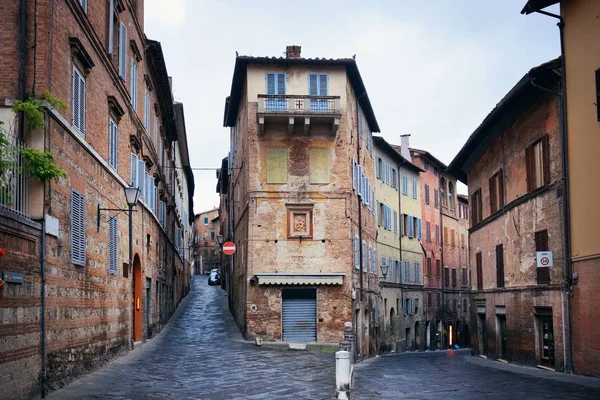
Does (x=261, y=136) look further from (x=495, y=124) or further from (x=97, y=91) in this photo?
(x=97, y=91)

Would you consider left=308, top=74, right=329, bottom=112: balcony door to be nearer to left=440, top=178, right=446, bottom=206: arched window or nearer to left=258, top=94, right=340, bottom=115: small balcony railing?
left=258, top=94, right=340, bottom=115: small balcony railing

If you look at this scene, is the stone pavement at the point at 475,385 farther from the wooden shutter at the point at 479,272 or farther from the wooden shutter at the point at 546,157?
the wooden shutter at the point at 479,272

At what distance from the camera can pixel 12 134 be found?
463 inches

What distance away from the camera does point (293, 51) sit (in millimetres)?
31156

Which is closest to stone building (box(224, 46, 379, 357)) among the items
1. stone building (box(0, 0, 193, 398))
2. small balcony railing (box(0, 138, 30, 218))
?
stone building (box(0, 0, 193, 398))

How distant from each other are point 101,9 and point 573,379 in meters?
14.9

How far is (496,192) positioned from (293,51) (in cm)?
1076

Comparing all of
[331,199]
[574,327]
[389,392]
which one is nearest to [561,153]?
[574,327]

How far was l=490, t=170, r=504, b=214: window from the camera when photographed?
26445 millimetres

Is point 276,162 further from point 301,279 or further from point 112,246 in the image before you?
point 112,246

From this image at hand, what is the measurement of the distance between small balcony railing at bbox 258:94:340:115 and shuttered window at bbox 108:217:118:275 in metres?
10.4

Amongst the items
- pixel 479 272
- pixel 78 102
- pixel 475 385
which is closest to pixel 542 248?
pixel 475 385

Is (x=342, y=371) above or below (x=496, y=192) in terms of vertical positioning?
below

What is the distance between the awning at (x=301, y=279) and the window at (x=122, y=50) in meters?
10.2
